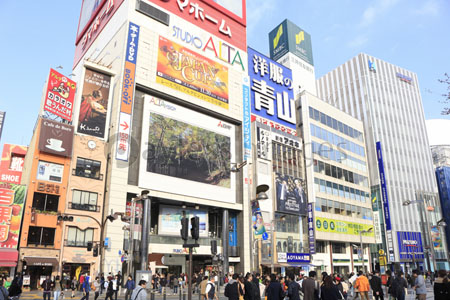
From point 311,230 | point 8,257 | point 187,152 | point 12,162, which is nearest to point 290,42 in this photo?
point 311,230

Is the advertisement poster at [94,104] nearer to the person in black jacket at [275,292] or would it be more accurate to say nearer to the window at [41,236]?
the window at [41,236]

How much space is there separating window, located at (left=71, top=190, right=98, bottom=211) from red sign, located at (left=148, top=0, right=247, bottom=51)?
2583cm

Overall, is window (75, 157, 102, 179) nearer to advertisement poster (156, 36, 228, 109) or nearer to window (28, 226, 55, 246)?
window (28, 226, 55, 246)

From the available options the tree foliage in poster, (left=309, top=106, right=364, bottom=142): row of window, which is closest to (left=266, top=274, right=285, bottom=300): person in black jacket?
the tree foliage in poster

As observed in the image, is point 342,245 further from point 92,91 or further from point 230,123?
point 92,91

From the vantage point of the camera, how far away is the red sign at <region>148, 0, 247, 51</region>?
161ft

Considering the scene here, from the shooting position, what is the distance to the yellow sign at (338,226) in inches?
2208

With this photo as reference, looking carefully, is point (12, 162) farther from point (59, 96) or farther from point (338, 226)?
point (338, 226)

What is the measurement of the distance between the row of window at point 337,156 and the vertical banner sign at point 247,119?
1392 cm

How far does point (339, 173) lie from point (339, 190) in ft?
10.3

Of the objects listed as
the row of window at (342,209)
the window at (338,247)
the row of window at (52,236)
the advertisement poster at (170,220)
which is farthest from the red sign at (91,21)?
the window at (338,247)

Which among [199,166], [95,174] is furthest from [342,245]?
[95,174]

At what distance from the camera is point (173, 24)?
47.2 m

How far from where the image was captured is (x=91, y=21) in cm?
5688
